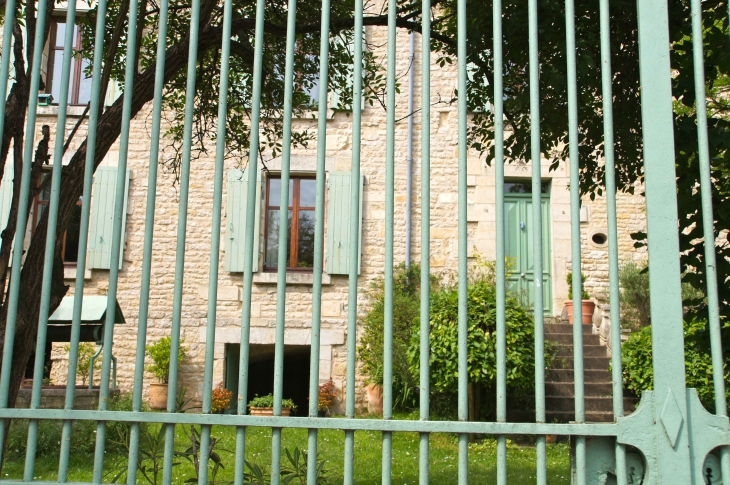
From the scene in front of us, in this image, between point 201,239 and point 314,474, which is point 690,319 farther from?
point 201,239

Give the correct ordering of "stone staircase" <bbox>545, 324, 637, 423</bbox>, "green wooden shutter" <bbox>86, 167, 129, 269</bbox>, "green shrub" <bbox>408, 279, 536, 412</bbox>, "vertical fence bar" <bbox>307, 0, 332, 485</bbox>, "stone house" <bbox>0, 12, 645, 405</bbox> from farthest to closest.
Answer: "stone house" <bbox>0, 12, 645, 405</bbox> < "green wooden shutter" <bbox>86, 167, 129, 269</bbox> < "stone staircase" <bbox>545, 324, 637, 423</bbox> < "green shrub" <bbox>408, 279, 536, 412</bbox> < "vertical fence bar" <bbox>307, 0, 332, 485</bbox>

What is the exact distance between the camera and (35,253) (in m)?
2.83

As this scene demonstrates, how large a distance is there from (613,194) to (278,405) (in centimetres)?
106

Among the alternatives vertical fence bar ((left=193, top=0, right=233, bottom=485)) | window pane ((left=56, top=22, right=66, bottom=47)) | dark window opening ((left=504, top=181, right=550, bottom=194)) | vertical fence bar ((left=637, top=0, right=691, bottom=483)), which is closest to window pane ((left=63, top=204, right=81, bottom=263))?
window pane ((left=56, top=22, right=66, bottom=47))

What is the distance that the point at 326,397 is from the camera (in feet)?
30.6

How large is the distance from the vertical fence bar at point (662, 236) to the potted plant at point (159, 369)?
831cm

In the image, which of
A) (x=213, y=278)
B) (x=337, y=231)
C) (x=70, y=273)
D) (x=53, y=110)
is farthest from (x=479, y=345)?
(x=53, y=110)

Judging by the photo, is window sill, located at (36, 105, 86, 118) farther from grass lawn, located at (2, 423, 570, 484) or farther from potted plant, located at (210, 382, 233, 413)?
grass lawn, located at (2, 423, 570, 484)

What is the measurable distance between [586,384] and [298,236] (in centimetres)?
456

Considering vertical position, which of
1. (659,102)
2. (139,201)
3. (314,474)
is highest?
(139,201)

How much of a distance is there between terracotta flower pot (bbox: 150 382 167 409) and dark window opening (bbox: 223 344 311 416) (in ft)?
3.10

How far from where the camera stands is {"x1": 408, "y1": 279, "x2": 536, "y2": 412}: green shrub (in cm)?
714

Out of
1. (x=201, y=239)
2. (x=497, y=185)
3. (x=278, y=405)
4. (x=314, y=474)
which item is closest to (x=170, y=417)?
(x=278, y=405)

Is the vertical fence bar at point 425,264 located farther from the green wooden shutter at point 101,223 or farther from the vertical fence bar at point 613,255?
the green wooden shutter at point 101,223
